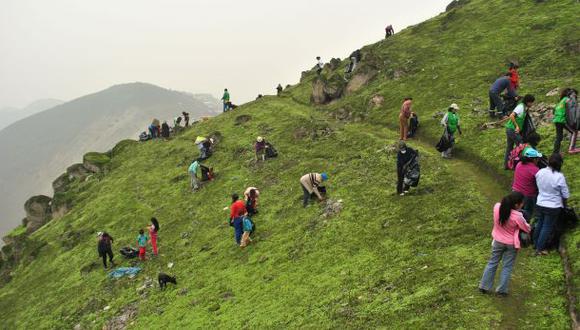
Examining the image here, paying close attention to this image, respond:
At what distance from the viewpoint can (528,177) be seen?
14.1 meters

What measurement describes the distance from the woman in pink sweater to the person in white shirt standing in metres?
1.81

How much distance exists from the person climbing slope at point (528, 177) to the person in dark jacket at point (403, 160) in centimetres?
718

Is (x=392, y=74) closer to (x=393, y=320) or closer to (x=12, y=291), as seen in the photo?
(x=393, y=320)

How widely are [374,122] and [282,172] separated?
11.3 m

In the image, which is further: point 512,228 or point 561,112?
point 561,112

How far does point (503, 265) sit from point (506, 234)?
3.21 ft

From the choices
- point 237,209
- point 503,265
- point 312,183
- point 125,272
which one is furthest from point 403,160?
point 125,272

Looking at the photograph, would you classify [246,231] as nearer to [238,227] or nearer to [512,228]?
[238,227]

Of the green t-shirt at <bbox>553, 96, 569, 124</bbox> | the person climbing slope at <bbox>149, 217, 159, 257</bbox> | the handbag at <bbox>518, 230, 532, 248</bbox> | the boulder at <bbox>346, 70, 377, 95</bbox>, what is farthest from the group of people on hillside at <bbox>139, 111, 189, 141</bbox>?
the handbag at <bbox>518, 230, 532, 248</bbox>

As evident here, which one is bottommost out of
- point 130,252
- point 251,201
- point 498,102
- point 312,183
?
point 130,252

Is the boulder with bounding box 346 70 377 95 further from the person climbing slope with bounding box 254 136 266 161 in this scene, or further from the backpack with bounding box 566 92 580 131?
the backpack with bounding box 566 92 580 131

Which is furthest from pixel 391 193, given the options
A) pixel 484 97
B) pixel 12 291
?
pixel 12 291

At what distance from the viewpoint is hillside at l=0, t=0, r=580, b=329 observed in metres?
14.5

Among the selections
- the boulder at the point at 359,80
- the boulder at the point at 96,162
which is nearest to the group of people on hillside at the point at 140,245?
the boulder at the point at 359,80
